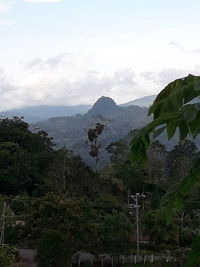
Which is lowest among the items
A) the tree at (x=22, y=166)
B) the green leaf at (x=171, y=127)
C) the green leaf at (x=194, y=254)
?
the tree at (x=22, y=166)

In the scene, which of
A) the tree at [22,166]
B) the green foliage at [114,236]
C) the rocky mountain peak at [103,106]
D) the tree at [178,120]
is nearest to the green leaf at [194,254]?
the tree at [178,120]

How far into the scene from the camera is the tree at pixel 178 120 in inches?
68.2

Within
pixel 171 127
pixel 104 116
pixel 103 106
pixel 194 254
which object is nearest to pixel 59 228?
pixel 194 254

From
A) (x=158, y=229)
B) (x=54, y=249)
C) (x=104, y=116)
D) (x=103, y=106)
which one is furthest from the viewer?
(x=103, y=106)

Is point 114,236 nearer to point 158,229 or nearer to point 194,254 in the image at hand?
point 158,229

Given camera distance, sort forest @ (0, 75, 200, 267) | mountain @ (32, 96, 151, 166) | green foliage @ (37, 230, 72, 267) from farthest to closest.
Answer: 1. mountain @ (32, 96, 151, 166)
2. green foliage @ (37, 230, 72, 267)
3. forest @ (0, 75, 200, 267)

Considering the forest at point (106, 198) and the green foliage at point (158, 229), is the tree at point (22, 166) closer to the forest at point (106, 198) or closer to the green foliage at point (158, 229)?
the forest at point (106, 198)

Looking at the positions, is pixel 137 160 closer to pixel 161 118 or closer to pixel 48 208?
pixel 161 118

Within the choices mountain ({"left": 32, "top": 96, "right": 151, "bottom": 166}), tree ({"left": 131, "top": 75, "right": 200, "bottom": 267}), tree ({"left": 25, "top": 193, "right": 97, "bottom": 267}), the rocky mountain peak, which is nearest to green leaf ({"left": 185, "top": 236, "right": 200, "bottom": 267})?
tree ({"left": 131, "top": 75, "right": 200, "bottom": 267})

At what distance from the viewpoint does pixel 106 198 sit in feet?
118

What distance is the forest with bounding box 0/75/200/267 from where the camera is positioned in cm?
189

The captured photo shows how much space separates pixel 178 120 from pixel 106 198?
3440 centimetres

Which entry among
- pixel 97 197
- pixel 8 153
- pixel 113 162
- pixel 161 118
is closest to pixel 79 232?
pixel 97 197

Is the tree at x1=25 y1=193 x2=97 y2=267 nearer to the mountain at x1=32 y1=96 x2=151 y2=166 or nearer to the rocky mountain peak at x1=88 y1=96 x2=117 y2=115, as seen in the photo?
the mountain at x1=32 y1=96 x2=151 y2=166
